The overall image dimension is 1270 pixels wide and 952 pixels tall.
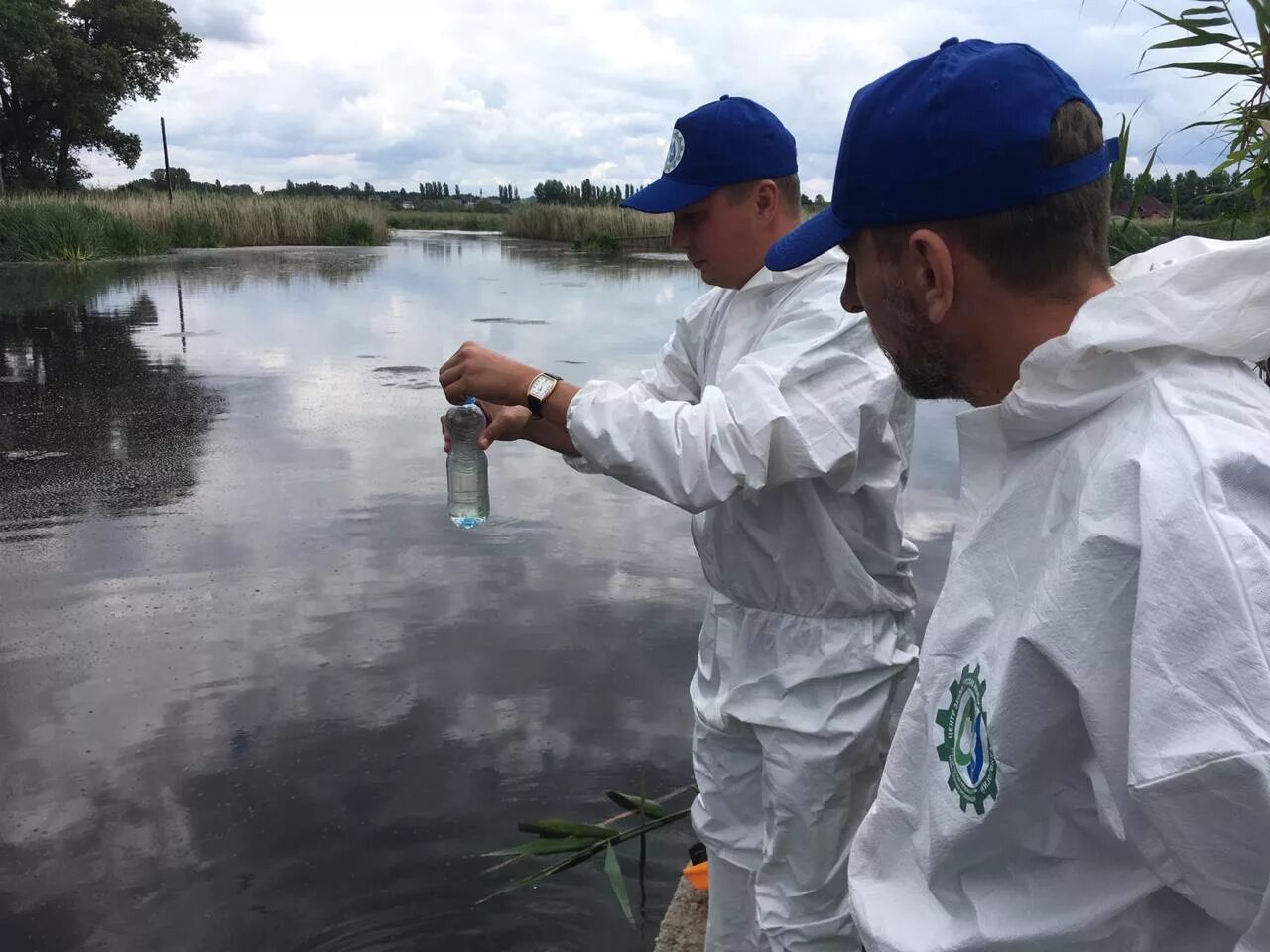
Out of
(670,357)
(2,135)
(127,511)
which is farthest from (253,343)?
(2,135)

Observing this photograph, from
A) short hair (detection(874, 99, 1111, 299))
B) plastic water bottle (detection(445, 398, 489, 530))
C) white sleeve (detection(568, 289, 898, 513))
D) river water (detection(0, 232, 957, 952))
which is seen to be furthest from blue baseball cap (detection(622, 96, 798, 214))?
river water (detection(0, 232, 957, 952))

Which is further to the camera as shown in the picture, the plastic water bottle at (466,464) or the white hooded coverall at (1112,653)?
the plastic water bottle at (466,464)

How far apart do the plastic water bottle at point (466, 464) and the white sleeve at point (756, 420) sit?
2.44ft

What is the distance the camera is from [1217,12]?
3404 millimetres

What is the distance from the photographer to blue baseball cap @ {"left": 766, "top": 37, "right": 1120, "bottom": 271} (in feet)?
4.59

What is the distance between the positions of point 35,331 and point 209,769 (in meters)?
13.6

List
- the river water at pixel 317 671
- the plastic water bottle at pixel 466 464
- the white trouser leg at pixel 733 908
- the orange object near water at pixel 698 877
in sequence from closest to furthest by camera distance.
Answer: the white trouser leg at pixel 733 908, the plastic water bottle at pixel 466 464, the orange object near water at pixel 698 877, the river water at pixel 317 671

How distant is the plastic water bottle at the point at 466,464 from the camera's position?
10.6ft

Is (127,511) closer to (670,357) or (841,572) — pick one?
(670,357)

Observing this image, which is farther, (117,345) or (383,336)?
(383,336)

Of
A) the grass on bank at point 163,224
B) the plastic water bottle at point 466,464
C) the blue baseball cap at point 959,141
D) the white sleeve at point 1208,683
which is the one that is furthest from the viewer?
the grass on bank at point 163,224

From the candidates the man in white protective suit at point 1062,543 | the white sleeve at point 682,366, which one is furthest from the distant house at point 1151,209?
the man in white protective suit at point 1062,543

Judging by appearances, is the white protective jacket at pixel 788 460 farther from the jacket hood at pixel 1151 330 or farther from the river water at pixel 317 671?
the river water at pixel 317 671

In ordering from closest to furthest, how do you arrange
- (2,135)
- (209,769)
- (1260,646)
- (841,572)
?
1. (1260,646)
2. (841,572)
3. (209,769)
4. (2,135)
